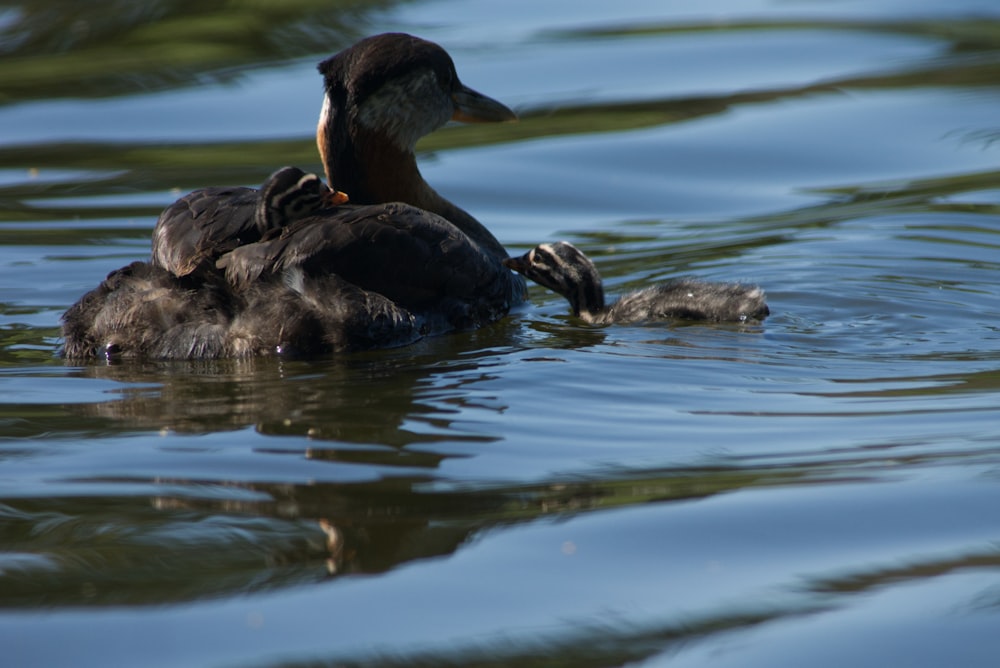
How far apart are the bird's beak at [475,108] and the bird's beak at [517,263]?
3.32ft

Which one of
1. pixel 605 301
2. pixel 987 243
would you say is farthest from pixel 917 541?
pixel 987 243

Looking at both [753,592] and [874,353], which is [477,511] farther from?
[874,353]

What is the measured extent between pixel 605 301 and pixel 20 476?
163 inches

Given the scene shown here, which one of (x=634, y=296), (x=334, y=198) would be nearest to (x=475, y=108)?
(x=634, y=296)

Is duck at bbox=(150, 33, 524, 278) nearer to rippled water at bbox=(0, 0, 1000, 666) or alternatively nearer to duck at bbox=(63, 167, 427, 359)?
duck at bbox=(63, 167, 427, 359)

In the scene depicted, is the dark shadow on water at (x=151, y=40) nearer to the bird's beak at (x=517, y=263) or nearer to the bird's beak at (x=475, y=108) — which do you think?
the bird's beak at (x=475, y=108)

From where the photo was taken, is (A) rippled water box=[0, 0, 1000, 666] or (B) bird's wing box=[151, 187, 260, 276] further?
(B) bird's wing box=[151, 187, 260, 276]

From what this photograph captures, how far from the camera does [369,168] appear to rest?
848 cm

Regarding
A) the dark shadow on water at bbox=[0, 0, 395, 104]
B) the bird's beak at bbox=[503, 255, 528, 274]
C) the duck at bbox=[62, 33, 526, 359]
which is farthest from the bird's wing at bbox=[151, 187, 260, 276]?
the dark shadow on water at bbox=[0, 0, 395, 104]

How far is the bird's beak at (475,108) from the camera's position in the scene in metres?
9.13

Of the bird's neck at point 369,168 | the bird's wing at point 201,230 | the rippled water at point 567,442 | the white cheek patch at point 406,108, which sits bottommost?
the rippled water at point 567,442

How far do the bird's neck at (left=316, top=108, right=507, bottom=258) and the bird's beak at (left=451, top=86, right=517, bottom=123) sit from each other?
0.60m

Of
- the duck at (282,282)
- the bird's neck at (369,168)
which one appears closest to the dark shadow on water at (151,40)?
the bird's neck at (369,168)

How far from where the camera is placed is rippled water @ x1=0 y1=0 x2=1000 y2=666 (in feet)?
13.7
